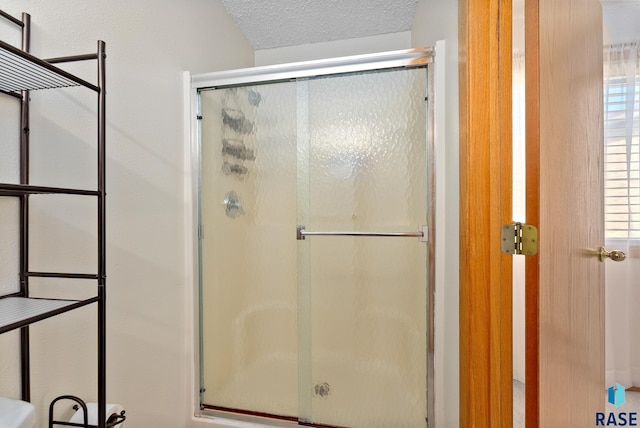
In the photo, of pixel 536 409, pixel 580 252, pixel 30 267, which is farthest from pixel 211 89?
pixel 536 409

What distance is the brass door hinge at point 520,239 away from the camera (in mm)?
824

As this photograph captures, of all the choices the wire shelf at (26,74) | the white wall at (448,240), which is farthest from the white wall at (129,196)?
the white wall at (448,240)

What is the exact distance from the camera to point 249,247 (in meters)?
1.82

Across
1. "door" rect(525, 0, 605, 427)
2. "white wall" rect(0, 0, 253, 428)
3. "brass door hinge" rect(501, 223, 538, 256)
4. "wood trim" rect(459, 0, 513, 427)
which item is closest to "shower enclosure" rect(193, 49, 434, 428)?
"white wall" rect(0, 0, 253, 428)

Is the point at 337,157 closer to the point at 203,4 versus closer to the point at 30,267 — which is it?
the point at 203,4

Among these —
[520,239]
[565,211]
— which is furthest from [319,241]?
[565,211]

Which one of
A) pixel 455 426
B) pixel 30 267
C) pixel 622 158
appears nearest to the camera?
pixel 622 158

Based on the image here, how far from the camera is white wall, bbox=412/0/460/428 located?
1.25 meters

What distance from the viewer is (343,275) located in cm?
174

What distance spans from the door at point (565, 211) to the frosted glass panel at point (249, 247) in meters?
1.14

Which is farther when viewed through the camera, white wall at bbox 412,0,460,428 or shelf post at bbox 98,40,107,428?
white wall at bbox 412,0,460,428

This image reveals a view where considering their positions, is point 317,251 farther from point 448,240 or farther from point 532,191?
point 532,191

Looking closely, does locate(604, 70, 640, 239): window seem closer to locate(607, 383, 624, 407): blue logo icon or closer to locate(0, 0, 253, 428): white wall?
locate(607, 383, 624, 407): blue logo icon

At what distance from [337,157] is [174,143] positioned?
79cm
